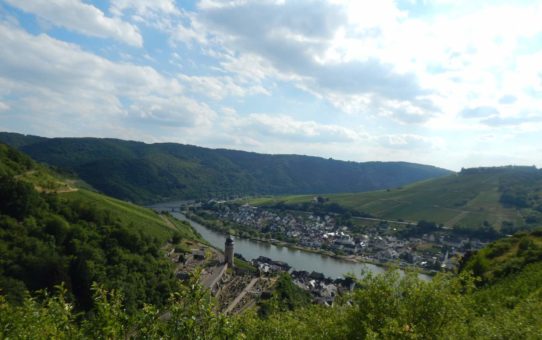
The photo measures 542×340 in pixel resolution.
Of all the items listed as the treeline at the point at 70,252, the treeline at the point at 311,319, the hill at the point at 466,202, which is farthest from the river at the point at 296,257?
the treeline at the point at 311,319

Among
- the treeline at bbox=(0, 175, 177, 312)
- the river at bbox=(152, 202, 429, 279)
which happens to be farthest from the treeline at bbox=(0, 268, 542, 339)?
the river at bbox=(152, 202, 429, 279)

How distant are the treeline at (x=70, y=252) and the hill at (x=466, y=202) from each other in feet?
307

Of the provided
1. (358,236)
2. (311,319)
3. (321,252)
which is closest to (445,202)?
(358,236)

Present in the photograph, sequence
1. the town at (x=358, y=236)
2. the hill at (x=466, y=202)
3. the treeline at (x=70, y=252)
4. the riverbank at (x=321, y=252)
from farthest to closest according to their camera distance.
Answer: the hill at (x=466, y=202)
the town at (x=358, y=236)
the riverbank at (x=321, y=252)
the treeline at (x=70, y=252)

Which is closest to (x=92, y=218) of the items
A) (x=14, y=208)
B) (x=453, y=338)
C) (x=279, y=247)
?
(x=14, y=208)

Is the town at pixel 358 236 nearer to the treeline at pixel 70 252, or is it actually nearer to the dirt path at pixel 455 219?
the dirt path at pixel 455 219

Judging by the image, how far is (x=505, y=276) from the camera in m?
27.2

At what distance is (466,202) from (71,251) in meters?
130

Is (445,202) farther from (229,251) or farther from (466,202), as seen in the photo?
(229,251)

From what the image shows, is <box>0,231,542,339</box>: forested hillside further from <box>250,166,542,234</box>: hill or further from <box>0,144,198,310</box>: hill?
<box>250,166,542,234</box>: hill

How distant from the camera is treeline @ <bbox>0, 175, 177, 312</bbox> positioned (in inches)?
1414

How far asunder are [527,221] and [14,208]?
117 metres

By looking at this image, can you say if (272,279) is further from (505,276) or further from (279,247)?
(279,247)

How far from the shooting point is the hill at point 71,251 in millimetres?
35938
